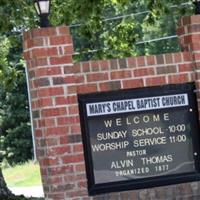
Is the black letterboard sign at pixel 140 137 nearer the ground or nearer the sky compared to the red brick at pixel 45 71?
nearer the ground

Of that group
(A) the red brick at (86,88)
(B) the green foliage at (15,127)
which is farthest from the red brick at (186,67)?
(B) the green foliage at (15,127)

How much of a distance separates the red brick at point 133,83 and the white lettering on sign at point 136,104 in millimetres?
154

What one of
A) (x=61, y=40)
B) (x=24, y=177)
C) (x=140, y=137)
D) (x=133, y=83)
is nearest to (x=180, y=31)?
(x=133, y=83)

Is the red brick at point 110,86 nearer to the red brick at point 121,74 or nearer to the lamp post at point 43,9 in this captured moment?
the red brick at point 121,74

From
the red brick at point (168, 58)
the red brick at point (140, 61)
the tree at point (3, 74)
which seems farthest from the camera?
the tree at point (3, 74)

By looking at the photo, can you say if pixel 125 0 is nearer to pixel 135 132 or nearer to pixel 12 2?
pixel 12 2

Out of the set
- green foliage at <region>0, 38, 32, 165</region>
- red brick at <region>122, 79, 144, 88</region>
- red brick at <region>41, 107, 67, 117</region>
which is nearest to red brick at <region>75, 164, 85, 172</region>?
red brick at <region>41, 107, 67, 117</region>

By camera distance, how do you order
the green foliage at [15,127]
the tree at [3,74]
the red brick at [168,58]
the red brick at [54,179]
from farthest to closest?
the green foliage at [15,127] → the tree at [3,74] → the red brick at [168,58] → the red brick at [54,179]

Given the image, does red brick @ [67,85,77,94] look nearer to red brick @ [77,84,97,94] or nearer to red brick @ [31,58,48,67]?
red brick @ [77,84,97,94]

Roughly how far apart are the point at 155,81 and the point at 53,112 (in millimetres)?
1205

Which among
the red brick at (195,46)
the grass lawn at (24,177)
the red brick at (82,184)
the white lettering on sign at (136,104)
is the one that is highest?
the red brick at (195,46)

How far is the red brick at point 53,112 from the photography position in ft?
21.7

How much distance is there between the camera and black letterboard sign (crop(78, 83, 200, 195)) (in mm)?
6785

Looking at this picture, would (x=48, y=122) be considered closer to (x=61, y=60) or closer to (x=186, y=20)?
(x=61, y=60)
